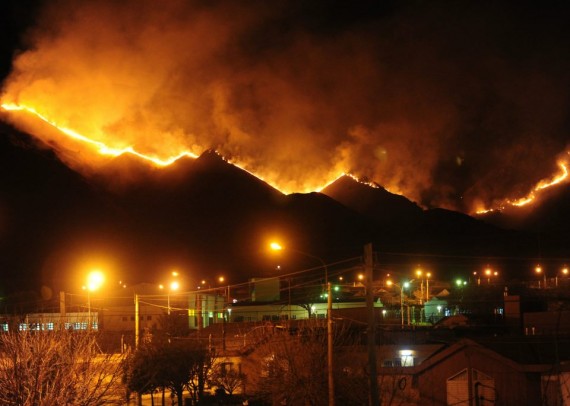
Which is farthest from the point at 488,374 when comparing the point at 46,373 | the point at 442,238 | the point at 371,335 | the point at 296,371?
the point at 442,238

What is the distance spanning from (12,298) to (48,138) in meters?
59.1

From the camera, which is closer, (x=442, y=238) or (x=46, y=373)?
(x=46, y=373)

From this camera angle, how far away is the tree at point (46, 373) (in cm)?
1750

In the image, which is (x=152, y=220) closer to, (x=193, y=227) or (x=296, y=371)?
Result: (x=193, y=227)

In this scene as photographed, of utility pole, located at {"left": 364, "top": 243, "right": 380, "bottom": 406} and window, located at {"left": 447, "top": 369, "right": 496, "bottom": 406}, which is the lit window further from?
utility pole, located at {"left": 364, "top": 243, "right": 380, "bottom": 406}

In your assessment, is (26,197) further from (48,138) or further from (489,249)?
(489,249)

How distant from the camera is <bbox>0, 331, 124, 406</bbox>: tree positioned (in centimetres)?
1750

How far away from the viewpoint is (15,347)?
60.8 ft

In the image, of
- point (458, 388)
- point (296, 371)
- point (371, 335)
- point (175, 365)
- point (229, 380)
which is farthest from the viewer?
point (229, 380)

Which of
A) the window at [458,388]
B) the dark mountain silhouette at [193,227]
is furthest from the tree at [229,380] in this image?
the dark mountain silhouette at [193,227]

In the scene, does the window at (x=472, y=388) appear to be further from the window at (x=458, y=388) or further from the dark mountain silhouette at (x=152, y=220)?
the dark mountain silhouette at (x=152, y=220)

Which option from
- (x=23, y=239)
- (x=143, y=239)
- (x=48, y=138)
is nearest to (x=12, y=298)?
(x=23, y=239)

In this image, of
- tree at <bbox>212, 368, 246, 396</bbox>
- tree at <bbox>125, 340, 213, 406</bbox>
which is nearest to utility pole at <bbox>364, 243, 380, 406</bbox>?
tree at <bbox>212, 368, 246, 396</bbox>

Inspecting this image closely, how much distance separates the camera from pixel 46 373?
1900 cm
